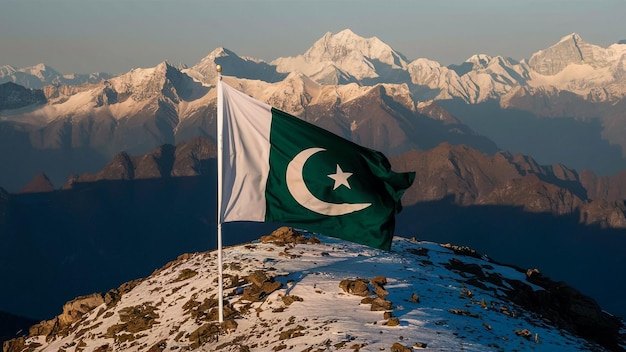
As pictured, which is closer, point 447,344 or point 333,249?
point 447,344

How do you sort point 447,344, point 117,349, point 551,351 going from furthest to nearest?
1. point 117,349
2. point 551,351
3. point 447,344

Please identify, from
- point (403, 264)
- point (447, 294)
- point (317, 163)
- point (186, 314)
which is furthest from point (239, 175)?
point (403, 264)

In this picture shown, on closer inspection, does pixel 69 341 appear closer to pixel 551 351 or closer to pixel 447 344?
pixel 447 344

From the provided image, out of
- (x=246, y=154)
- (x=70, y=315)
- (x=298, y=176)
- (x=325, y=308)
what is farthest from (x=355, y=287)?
(x=70, y=315)

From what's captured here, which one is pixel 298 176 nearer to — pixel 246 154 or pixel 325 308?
pixel 246 154

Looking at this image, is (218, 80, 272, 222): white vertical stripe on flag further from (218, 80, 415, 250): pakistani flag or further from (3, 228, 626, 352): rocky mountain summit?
(3, 228, 626, 352): rocky mountain summit

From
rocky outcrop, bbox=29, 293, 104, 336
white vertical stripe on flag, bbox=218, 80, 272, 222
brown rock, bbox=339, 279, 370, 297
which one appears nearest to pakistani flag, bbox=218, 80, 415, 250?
white vertical stripe on flag, bbox=218, 80, 272, 222

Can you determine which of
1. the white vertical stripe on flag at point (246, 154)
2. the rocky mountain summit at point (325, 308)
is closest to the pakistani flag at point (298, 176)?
the white vertical stripe on flag at point (246, 154)

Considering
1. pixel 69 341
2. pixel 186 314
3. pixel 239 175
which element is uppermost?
pixel 239 175
